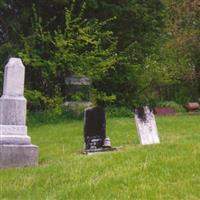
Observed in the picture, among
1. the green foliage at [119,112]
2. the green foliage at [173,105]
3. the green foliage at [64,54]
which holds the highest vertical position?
the green foliage at [64,54]

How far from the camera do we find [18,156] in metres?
10.7

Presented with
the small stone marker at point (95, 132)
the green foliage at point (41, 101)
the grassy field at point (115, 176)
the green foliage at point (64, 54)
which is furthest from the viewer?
the green foliage at point (64, 54)

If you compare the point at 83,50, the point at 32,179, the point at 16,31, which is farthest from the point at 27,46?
the point at 32,179

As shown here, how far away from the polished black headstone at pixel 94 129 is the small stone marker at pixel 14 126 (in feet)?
4.25

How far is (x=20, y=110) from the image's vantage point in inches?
440

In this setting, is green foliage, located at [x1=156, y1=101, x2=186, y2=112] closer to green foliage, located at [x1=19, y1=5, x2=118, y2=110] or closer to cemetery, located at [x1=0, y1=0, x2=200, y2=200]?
cemetery, located at [x1=0, y1=0, x2=200, y2=200]

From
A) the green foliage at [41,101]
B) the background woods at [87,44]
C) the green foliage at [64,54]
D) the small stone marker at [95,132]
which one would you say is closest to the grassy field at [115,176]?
the small stone marker at [95,132]

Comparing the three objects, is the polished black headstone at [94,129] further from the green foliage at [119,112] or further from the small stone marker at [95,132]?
the green foliage at [119,112]

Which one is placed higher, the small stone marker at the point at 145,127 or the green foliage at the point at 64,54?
the green foliage at the point at 64,54

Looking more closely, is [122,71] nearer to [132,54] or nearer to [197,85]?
[132,54]

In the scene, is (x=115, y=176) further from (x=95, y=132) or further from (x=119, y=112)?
(x=119, y=112)

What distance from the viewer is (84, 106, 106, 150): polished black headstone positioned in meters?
11.8

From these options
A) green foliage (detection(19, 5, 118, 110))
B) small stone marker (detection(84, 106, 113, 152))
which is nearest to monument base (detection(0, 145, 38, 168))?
small stone marker (detection(84, 106, 113, 152))

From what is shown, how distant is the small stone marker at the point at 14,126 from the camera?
1066 centimetres
